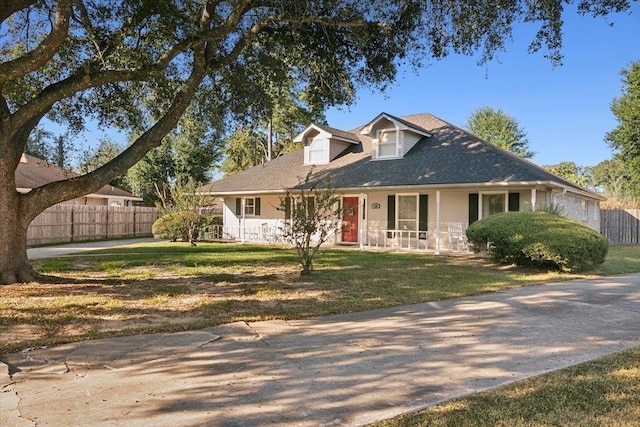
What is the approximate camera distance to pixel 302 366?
4.54 m

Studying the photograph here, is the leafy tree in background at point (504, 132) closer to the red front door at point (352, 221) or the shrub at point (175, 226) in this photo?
the red front door at point (352, 221)

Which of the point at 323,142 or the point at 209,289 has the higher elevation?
the point at 323,142

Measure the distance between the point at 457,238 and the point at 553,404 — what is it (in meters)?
13.9

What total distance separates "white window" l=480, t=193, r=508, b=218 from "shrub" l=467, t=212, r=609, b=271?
3.40m

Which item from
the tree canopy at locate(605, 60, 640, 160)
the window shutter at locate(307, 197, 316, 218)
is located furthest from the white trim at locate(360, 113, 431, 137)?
the tree canopy at locate(605, 60, 640, 160)

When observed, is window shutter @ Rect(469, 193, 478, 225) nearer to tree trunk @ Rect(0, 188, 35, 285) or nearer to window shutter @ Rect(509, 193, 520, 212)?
window shutter @ Rect(509, 193, 520, 212)

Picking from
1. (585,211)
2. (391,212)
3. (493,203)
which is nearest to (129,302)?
(391,212)

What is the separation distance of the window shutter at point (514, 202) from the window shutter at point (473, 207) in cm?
121

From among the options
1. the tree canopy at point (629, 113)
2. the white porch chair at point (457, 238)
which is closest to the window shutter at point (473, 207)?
the white porch chair at point (457, 238)

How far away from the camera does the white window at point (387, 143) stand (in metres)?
19.6

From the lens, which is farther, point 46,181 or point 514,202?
point 46,181

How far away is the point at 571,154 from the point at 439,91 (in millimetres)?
35923

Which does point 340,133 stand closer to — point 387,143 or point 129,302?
point 387,143

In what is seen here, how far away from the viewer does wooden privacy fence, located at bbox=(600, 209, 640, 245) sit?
2438 centimetres
